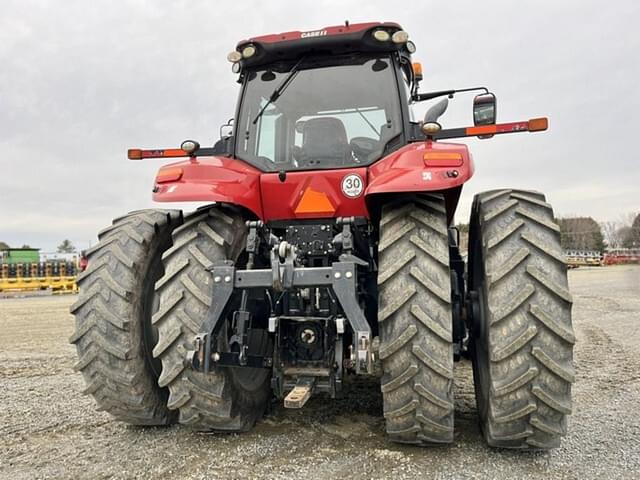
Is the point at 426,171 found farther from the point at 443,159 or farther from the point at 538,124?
the point at 538,124

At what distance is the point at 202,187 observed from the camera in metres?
3.04

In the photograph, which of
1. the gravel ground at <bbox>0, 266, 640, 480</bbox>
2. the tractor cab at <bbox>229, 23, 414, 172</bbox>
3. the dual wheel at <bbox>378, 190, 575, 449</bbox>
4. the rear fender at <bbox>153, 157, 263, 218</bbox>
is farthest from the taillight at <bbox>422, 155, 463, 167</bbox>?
the gravel ground at <bbox>0, 266, 640, 480</bbox>

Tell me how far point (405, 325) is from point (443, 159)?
95 centimetres

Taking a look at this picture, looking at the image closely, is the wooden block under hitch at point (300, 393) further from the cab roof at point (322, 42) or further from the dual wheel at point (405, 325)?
the cab roof at point (322, 42)

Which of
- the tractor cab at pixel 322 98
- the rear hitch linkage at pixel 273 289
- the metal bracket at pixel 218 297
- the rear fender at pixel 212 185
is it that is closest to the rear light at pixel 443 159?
the tractor cab at pixel 322 98

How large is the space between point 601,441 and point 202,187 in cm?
293

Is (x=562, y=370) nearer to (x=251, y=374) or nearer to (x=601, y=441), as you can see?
(x=601, y=441)

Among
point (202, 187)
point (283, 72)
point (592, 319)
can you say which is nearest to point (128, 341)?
point (202, 187)

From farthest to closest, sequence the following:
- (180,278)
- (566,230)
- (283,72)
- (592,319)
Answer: (566,230)
(592,319)
(283,72)
(180,278)

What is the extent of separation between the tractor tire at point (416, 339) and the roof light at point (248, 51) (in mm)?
1785

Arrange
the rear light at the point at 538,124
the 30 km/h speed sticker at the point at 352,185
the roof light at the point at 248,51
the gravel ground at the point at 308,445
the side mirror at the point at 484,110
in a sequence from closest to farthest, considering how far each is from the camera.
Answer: the gravel ground at the point at 308,445
the rear light at the point at 538,124
the 30 km/h speed sticker at the point at 352,185
the side mirror at the point at 484,110
the roof light at the point at 248,51

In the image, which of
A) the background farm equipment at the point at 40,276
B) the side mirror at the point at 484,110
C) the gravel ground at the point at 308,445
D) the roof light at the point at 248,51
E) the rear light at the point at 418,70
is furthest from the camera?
the background farm equipment at the point at 40,276

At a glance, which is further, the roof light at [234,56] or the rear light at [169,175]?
the roof light at [234,56]

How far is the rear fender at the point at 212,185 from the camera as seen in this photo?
2.99 m
